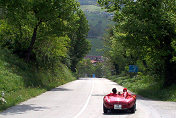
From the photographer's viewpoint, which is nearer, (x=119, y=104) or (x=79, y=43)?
(x=119, y=104)

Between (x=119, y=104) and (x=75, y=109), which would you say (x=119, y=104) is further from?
(x=75, y=109)

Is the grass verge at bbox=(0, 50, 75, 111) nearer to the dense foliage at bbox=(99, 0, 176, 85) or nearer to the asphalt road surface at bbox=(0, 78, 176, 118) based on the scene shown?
the asphalt road surface at bbox=(0, 78, 176, 118)

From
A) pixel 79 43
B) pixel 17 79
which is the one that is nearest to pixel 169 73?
pixel 17 79

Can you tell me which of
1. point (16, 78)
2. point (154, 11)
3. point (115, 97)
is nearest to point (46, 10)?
point (16, 78)

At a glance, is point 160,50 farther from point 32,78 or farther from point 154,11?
point 32,78

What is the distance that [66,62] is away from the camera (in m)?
66.4

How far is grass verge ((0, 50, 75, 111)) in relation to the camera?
66.7 ft

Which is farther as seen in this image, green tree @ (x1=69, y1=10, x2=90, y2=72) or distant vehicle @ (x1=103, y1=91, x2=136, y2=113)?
green tree @ (x1=69, y1=10, x2=90, y2=72)

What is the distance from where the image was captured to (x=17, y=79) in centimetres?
2583

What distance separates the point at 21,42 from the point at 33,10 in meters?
4.83

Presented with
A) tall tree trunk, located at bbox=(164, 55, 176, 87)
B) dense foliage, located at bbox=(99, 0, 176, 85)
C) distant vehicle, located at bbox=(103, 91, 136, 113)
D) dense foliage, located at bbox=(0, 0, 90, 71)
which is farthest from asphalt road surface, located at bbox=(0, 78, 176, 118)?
dense foliage, located at bbox=(0, 0, 90, 71)

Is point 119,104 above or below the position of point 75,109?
above

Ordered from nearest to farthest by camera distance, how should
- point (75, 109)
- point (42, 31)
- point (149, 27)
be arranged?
1. point (75, 109)
2. point (149, 27)
3. point (42, 31)

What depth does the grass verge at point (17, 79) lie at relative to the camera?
2034cm
